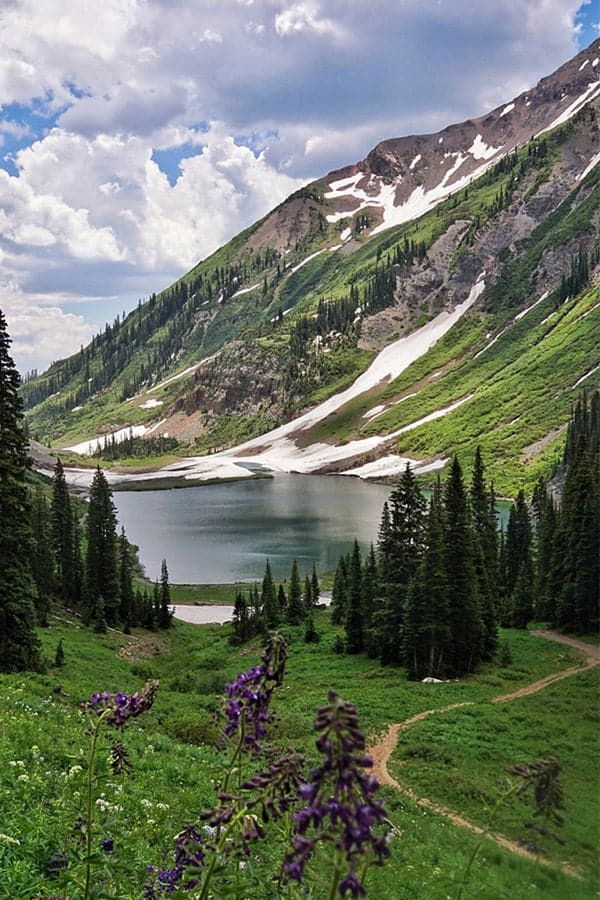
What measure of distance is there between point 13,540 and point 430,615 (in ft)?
74.0

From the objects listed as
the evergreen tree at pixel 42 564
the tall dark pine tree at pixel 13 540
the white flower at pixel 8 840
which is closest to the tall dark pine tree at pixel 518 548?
the evergreen tree at pixel 42 564

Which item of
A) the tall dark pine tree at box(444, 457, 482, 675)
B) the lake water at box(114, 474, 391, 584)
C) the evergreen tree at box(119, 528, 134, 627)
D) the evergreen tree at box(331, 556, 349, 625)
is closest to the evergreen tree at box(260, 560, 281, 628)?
the evergreen tree at box(331, 556, 349, 625)

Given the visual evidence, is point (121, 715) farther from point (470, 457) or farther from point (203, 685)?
point (470, 457)

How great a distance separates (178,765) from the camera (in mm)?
13812

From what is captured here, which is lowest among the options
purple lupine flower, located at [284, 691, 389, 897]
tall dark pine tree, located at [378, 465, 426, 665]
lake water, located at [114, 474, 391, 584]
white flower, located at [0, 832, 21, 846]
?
lake water, located at [114, 474, 391, 584]

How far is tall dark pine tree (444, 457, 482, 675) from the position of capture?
35344 mm

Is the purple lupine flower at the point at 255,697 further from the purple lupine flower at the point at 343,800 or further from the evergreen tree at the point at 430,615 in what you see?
the evergreen tree at the point at 430,615

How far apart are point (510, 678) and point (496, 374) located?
6427 inches

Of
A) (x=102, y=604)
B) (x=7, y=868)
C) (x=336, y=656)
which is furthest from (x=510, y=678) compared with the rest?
(x=102, y=604)

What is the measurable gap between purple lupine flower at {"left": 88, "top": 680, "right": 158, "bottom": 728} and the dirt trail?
7.91ft

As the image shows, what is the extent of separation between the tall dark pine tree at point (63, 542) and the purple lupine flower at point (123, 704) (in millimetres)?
61371

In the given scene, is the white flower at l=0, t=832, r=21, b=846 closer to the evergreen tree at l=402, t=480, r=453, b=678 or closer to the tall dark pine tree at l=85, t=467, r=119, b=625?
the evergreen tree at l=402, t=480, r=453, b=678

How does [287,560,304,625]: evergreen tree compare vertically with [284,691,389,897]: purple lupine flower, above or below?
below

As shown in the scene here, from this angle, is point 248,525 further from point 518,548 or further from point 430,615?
point 430,615
